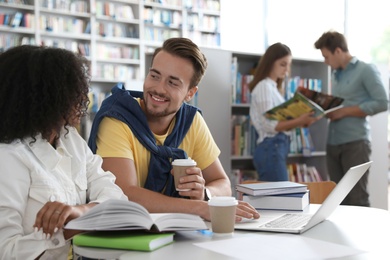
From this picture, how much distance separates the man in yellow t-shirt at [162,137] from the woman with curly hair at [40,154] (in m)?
0.24

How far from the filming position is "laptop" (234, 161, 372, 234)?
51.6 inches

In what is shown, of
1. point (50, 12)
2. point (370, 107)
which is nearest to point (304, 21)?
point (50, 12)

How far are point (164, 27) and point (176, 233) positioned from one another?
24.2 feet

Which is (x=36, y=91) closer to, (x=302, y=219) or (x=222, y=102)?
(x=302, y=219)

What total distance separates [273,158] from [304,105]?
1.32 feet

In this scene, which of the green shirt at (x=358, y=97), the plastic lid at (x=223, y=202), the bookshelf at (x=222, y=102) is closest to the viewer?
the plastic lid at (x=223, y=202)

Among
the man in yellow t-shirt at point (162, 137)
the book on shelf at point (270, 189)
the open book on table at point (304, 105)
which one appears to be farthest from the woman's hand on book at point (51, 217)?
the open book on table at point (304, 105)

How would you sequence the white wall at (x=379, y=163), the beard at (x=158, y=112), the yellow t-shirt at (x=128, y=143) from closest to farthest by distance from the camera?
the yellow t-shirt at (x=128, y=143), the beard at (x=158, y=112), the white wall at (x=379, y=163)

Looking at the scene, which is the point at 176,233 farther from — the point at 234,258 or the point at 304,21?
the point at 304,21

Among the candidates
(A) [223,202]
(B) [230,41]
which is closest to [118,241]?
(A) [223,202]

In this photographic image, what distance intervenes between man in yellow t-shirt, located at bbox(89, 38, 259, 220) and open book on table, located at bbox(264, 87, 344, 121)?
1.26 metres

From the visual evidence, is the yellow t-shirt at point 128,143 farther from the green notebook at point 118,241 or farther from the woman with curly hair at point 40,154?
the green notebook at point 118,241

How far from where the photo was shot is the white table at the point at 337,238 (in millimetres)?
1035

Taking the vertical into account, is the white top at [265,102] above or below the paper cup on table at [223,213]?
above
